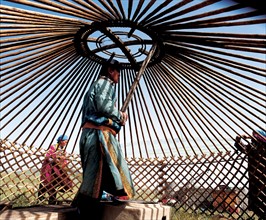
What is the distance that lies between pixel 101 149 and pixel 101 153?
24mm

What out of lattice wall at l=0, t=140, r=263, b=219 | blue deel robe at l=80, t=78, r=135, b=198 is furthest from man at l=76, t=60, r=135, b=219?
lattice wall at l=0, t=140, r=263, b=219

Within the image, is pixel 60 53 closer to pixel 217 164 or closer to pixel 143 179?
pixel 143 179

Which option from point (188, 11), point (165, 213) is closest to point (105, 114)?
point (165, 213)

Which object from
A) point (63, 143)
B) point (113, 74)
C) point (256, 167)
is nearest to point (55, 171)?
point (63, 143)

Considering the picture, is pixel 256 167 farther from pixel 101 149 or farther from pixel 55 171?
pixel 55 171

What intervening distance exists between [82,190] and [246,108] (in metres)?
2.03

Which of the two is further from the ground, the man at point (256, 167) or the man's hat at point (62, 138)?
the man's hat at point (62, 138)

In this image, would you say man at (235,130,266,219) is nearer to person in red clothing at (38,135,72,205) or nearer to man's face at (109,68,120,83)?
man's face at (109,68,120,83)

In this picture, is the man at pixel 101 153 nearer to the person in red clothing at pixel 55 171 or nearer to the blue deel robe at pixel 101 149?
the blue deel robe at pixel 101 149

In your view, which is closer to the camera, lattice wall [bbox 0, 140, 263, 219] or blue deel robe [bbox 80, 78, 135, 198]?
blue deel robe [bbox 80, 78, 135, 198]

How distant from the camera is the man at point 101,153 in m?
1.52

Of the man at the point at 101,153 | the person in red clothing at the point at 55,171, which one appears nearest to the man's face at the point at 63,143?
the person in red clothing at the point at 55,171

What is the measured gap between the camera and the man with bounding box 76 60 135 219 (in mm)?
1521

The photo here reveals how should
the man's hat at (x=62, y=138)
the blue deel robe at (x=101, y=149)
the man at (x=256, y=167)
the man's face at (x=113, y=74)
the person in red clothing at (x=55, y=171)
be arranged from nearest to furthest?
the blue deel robe at (x=101, y=149) < the man's face at (x=113, y=74) < the man at (x=256, y=167) < the person in red clothing at (x=55, y=171) < the man's hat at (x=62, y=138)
